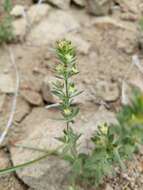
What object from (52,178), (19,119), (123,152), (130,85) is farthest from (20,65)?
(123,152)

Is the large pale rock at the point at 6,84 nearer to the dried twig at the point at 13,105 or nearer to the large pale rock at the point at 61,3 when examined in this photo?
the dried twig at the point at 13,105

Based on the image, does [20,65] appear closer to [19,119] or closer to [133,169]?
[19,119]

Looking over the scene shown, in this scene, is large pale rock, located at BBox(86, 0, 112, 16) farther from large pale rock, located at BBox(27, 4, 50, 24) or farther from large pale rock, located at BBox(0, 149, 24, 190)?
large pale rock, located at BBox(0, 149, 24, 190)

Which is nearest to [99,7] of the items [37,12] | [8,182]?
[37,12]

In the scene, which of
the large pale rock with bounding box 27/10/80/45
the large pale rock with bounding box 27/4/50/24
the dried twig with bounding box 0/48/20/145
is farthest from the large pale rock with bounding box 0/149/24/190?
the large pale rock with bounding box 27/4/50/24

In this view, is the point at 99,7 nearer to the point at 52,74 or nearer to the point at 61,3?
the point at 61,3

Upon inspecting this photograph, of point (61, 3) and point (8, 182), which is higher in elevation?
point (61, 3)
